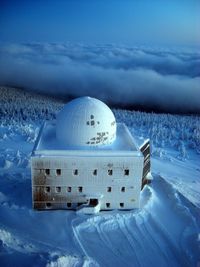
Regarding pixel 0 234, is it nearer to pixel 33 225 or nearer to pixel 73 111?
pixel 33 225

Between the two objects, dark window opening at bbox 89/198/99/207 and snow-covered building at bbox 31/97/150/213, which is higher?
snow-covered building at bbox 31/97/150/213

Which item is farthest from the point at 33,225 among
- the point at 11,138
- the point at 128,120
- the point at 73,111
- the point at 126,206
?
the point at 128,120

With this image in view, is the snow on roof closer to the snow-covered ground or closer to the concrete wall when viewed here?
the concrete wall

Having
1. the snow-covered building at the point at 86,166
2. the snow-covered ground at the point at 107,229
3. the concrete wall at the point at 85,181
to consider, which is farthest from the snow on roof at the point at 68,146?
the snow-covered ground at the point at 107,229

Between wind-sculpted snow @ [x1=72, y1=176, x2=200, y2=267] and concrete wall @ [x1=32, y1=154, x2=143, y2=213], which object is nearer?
wind-sculpted snow @ [x1=72, y1=176, x2=200, y2=267]

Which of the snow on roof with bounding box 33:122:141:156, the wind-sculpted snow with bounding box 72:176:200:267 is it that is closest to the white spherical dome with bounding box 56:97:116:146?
the snow on roof with bounding box 33:122:141:156

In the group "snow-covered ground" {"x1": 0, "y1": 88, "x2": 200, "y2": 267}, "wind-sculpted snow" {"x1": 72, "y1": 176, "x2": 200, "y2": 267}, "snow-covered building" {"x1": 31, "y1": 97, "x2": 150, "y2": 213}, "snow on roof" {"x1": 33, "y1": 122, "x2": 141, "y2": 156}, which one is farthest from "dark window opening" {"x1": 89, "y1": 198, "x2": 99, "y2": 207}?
"snow on roof" {"x1": 33, "y1": 122, "x2": 141, "y2": 156}

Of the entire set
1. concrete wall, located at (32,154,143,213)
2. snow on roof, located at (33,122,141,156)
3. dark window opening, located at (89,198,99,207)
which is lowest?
dark window opening, located at (89,198,99,207)

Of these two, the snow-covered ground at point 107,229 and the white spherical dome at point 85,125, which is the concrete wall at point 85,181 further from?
the white spherical dome at point 85,125

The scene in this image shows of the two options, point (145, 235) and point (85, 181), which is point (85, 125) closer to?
point (85, 181)

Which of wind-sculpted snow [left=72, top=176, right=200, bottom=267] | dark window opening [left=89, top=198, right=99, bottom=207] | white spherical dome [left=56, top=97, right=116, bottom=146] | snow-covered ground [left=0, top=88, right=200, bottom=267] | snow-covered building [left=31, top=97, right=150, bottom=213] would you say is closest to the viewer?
snow-covered ground [left=0, top=88, right=200, bottom=267]

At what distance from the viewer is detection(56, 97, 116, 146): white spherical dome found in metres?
17.9

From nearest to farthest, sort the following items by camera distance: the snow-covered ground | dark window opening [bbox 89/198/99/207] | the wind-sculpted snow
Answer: the snow-covered ground < the wind-sculpted snow < dark window opening [bbox 89/198/99/207]

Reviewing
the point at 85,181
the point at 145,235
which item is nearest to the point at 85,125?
the point at 85,181
